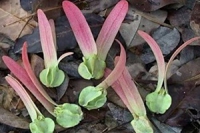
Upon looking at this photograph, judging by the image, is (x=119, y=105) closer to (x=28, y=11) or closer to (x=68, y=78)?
(x=68, y=78)

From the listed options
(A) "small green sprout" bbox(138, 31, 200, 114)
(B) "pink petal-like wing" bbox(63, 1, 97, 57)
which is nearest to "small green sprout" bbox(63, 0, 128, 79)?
(B) "pink petal-like wing" bbox(63, 1, 97, 57)

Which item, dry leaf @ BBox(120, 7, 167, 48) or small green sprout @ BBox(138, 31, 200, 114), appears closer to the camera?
small green sprout @ BBox(138, 31, 200, 114)

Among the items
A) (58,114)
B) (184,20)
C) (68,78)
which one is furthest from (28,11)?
(184,20)

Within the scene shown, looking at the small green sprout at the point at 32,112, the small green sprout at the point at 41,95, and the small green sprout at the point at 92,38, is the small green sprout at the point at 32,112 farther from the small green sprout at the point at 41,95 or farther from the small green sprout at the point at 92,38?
the small green sprout at the point at 92,38

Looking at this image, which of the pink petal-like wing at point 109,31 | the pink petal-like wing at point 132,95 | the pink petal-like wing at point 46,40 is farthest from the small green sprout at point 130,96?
the pink petal-like wing at point 46,40

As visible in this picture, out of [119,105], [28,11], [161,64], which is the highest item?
[28,11]

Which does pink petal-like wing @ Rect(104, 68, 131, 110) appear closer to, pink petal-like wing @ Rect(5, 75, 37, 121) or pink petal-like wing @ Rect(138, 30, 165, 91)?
pink petal-like wing @ Rect(138, 30, 165, 91)

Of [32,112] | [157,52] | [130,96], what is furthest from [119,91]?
[32,112]
